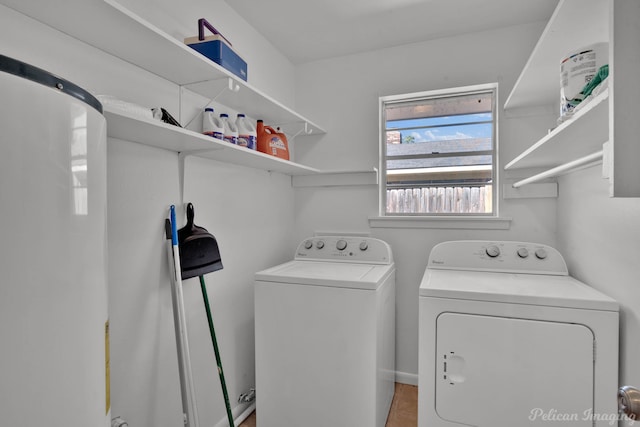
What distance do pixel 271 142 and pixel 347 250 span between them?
91 centimetres

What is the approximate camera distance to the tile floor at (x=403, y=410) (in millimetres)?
2027

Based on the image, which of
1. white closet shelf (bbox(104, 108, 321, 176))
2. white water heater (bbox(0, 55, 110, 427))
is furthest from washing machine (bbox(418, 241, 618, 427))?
white water heater (bbox(0, 55, 110, 427))

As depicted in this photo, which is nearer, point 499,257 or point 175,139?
point 175,139

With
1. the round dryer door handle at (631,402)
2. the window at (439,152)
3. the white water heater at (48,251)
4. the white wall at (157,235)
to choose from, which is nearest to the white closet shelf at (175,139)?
the white wall at (157,235)

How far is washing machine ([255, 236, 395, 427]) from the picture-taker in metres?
1.67

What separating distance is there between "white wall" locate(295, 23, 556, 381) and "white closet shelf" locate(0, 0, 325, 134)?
1007mm

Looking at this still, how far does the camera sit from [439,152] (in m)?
2.55

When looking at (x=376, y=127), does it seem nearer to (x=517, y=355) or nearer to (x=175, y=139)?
(x=175, y=139)

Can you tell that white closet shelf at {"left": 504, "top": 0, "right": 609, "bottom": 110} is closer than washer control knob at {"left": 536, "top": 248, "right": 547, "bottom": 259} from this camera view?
Yes

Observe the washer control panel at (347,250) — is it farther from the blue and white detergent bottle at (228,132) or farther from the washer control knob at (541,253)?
the blue and white detergent bottle at (228,132)

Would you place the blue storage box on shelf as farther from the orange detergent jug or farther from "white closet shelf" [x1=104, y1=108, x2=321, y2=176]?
the orange detergent jug

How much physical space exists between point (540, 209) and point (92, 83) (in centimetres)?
253

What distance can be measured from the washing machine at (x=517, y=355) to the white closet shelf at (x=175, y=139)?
46.0 inches

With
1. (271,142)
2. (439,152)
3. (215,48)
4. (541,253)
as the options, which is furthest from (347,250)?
(215,48)
